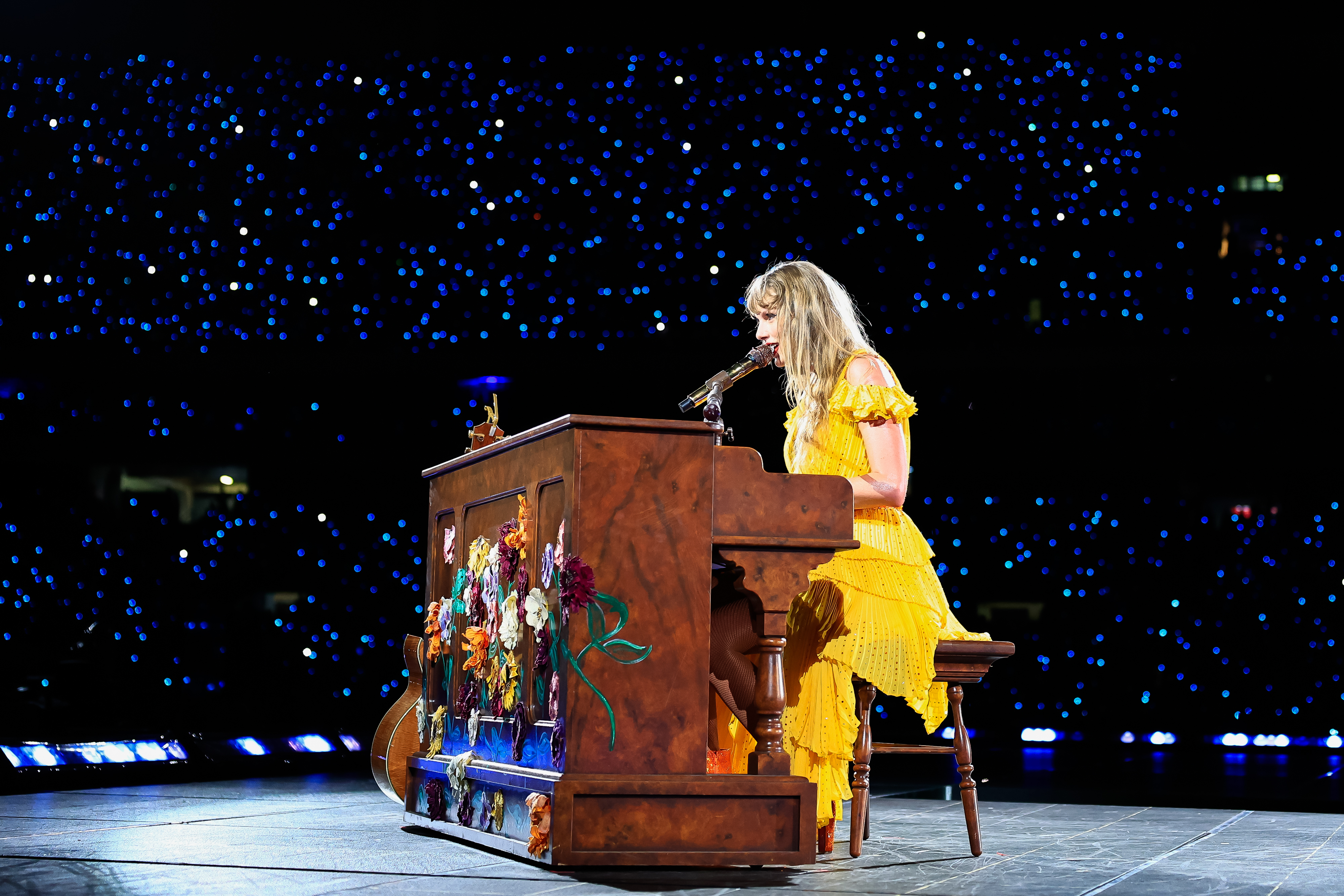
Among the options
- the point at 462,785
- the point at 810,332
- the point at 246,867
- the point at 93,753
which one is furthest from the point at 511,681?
the point at 93,753

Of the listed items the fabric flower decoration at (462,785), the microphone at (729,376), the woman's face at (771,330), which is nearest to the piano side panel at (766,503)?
the microphone at (729,376)

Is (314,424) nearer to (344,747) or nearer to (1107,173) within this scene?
(344,747)

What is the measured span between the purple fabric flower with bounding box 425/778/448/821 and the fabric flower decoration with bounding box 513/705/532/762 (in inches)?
18.8

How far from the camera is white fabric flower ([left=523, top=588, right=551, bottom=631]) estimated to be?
2512 mm

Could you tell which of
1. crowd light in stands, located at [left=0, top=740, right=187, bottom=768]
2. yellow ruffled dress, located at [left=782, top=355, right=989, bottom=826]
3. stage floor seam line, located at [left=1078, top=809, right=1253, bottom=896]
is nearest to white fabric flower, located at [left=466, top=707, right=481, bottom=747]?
yellow ruffled dress, located at [left=782, top=355, right=989, bottom=826]

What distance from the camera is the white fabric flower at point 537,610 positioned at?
8.24 feet

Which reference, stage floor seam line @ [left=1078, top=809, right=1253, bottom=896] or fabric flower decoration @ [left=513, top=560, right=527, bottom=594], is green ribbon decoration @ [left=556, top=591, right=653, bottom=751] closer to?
fabric flower decoration @ [left=513, top=560, right=527, bottom=594]

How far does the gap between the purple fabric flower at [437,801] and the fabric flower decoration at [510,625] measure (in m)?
0.52

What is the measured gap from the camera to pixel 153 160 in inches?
293

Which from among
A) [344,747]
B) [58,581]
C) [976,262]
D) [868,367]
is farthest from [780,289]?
[58,581]

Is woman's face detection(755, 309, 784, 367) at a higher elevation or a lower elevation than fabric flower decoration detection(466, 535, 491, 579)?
higher

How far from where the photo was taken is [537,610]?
2.53 meters

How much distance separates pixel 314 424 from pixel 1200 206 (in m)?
5.06

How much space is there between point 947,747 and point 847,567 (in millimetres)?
420
